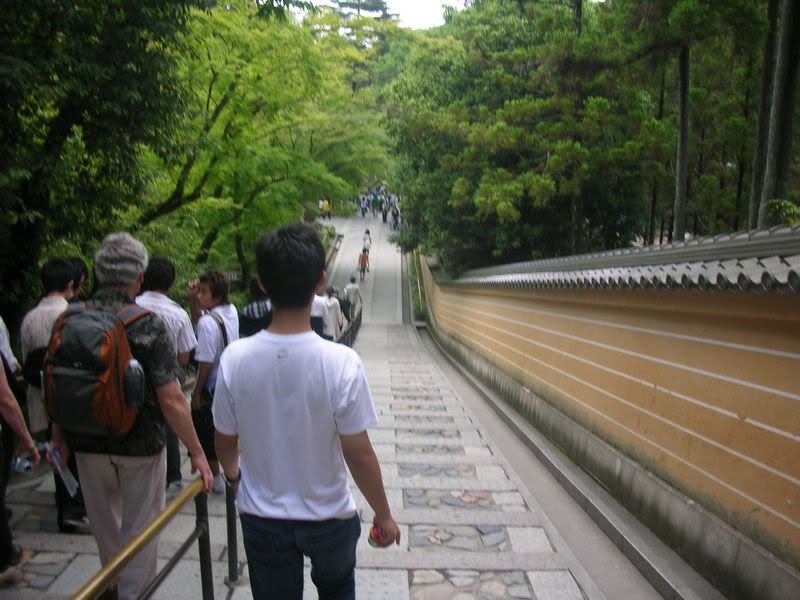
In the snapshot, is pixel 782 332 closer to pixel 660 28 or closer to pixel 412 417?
pixel 412 417

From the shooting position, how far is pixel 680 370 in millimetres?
4746

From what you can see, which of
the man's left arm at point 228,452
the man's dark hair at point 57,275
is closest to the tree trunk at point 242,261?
the man's dark hair at point 57,275

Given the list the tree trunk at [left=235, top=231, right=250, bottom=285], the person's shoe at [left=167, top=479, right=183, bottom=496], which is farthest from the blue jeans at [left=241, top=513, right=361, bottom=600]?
the tree trunk at [left=235, top=231, right=250, bottom=285]

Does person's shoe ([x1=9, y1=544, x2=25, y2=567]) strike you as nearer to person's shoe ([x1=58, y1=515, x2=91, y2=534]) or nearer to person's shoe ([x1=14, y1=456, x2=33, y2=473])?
person's shoe ([x1=58, y1=515, x2=91, y2=534])

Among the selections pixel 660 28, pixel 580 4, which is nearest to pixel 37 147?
pixel 660 28

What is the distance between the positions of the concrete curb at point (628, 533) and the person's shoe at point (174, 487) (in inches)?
122

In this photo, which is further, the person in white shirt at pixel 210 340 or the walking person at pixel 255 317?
the walking person at pixel 255 317

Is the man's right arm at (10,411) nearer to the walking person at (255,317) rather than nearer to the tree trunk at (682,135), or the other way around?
the walking person at (255,317)

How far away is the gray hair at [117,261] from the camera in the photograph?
3139 mm

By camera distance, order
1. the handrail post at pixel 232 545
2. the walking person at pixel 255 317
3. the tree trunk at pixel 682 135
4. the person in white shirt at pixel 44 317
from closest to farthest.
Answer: the handrail post at pixel 232 545, the person in white shirt at pixel 44 317, the walking person at pixel 255 317, the tree trunk at pixel 682 135

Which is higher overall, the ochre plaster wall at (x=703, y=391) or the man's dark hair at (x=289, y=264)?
the man's dark hair at (x=289, y=264)

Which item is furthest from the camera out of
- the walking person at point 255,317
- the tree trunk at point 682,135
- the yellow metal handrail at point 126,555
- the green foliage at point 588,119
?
the green foliage at point 588,119

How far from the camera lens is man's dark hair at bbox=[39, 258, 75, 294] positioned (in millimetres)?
4426

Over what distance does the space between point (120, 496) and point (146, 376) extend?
573mm
